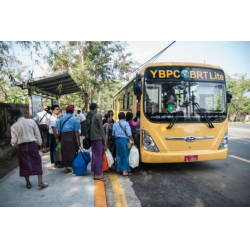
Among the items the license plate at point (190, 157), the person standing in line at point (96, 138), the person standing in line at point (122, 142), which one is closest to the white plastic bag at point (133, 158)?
the person standing in line at point (122, 142)

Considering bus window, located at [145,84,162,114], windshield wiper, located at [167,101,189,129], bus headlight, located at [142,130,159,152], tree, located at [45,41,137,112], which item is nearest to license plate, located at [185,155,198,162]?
bus headlight, located at [142,130,159,152]

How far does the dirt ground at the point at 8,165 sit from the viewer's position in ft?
17.0

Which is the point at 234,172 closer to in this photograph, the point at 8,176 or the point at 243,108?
the point at 8,176

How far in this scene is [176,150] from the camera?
4.82 metres

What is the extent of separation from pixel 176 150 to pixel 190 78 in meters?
1.95

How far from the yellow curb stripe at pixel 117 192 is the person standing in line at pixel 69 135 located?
115cm

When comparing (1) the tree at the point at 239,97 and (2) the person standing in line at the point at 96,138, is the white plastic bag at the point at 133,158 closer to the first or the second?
(2) the person standing in line at the point at 96,138

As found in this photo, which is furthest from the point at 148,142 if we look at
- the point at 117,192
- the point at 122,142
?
the point at 117,192

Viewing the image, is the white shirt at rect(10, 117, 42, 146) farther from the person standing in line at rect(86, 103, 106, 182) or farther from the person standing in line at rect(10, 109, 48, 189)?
the person standing in line at rect(86, 103, 106, 182)

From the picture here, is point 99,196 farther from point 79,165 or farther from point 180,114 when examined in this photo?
point 180,114

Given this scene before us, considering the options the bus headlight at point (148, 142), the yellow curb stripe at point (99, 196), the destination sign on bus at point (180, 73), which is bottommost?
the yellow curb stripe at point (99, 196)

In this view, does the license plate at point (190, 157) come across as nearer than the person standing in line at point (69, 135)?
No
